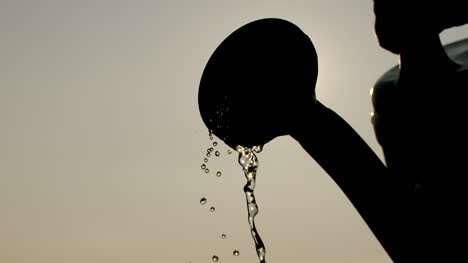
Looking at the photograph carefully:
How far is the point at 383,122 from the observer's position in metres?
1.39

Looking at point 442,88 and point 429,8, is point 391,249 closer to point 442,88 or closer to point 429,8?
point 442,88

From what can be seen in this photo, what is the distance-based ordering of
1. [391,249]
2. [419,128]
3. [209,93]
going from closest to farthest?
[391,249]
[419,128]
[209,93]

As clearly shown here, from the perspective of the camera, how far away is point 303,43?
1.48 metres

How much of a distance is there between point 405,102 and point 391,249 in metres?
0.34

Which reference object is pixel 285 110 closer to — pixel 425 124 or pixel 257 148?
A: pixel 257 148

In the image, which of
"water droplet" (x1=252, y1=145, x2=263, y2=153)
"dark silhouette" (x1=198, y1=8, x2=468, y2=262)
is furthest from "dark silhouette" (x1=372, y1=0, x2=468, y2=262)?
"water droplet" (x1=252, y1=145, x2=263, y2=153)

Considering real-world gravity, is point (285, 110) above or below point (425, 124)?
above

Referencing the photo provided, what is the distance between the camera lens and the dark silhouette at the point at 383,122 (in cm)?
119

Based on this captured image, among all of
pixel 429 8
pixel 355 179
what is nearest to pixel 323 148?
pixel 355 179

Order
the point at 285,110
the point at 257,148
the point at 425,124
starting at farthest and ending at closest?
Result: the point at 257,148
the point at 285,110
the point at 425,124

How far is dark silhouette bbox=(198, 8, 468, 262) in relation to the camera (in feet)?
3.91

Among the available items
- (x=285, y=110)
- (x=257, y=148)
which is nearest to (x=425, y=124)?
(x=285, y=110)

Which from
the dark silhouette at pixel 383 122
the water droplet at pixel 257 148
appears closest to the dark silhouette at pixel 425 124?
the dark silhouette at pixel 383 122

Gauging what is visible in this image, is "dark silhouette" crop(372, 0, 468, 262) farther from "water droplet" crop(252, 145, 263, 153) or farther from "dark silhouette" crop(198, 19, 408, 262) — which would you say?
"water droplet" crop(252, 145, 263, 153)
